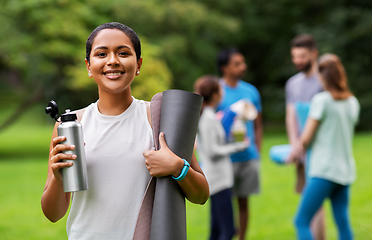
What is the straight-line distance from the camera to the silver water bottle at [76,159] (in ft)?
5.21

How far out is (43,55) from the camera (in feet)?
55.3

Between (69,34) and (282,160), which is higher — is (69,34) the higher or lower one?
the higher one

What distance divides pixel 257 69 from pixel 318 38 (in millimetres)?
6311

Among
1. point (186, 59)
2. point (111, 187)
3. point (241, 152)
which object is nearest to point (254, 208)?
point (241, 152)

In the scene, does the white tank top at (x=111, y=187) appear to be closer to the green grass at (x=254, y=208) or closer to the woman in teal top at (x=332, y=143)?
the woman in teal top at (x=332, y=143)

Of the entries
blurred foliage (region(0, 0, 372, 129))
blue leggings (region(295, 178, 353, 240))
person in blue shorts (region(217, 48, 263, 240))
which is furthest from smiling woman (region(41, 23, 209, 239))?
blurred foliage (region(0, 0, 372, 129))

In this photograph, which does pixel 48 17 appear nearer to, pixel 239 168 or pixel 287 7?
pixel 239 168

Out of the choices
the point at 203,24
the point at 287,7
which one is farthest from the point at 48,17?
the point at 287,7

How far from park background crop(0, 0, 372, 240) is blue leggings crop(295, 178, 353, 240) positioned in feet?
5.63

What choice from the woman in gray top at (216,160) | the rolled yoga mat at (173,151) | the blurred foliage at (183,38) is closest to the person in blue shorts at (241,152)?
the woman in gray top at (216,160)

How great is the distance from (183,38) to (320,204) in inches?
776

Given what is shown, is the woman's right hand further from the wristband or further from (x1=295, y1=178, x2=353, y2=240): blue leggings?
(x1=295, y1=178, x2=353, y2=240): blue leggings

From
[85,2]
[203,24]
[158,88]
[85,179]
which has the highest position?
[203,24]

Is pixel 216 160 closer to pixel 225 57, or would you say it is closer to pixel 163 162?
pixel 225 57
